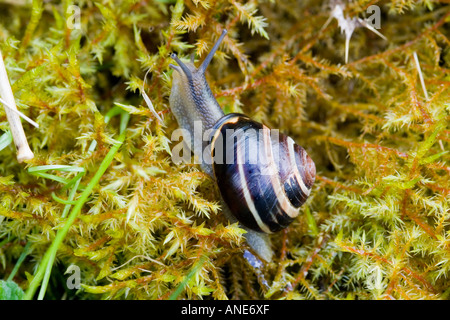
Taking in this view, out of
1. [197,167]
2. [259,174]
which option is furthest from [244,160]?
[197,167]

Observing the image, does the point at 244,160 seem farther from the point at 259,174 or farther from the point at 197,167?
the point at 197,167

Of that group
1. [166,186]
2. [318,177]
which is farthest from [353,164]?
[166,186]

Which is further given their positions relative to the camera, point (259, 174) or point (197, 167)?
point (197, 167)
